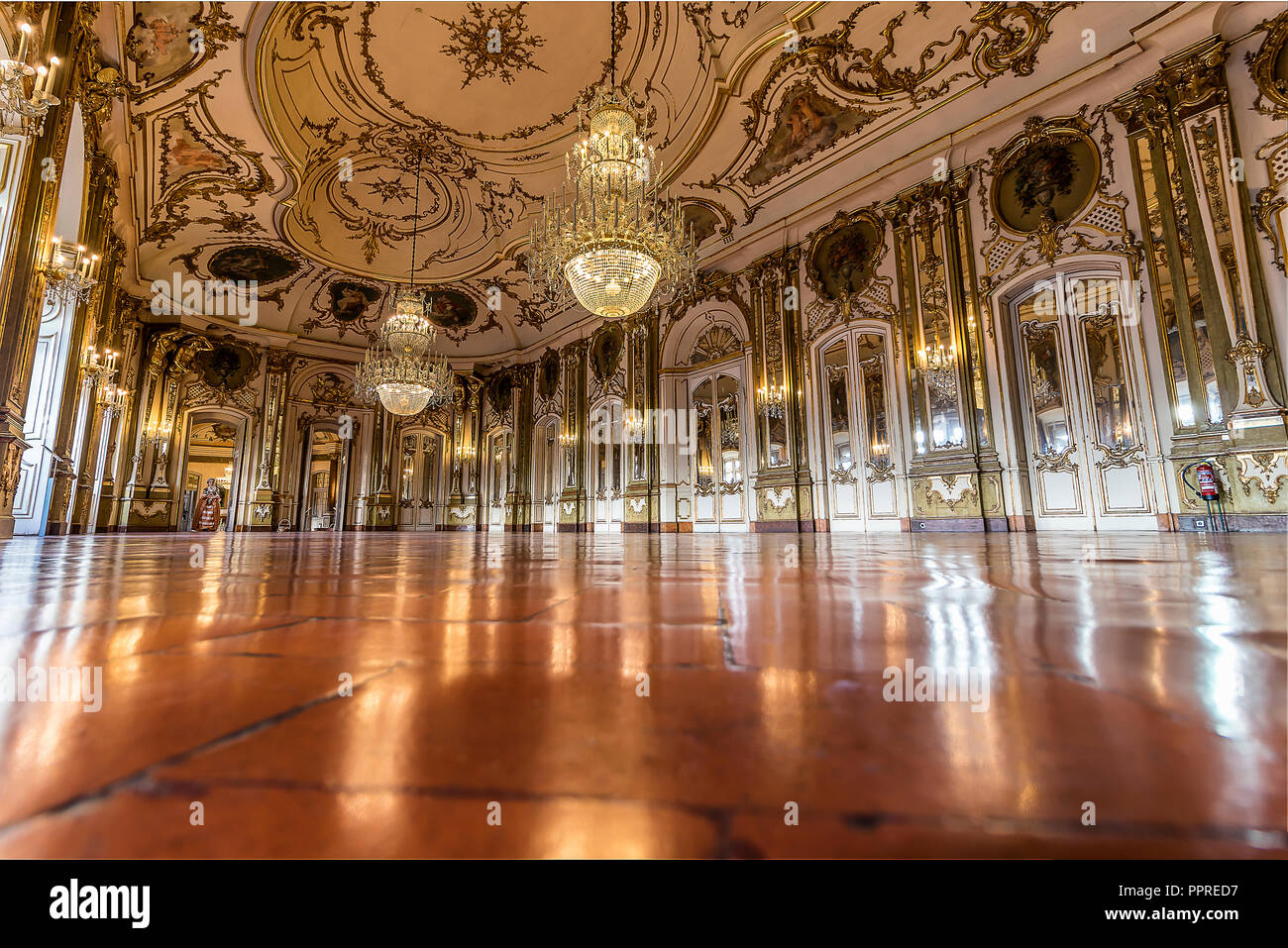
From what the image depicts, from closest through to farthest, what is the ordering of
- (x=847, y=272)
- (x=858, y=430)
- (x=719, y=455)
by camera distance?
(x=858, y=430)
(x=847, y=272)
(x=719, y=455)

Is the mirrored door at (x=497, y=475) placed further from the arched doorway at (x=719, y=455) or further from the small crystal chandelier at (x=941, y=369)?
the small crystal chandelier at (x=941, y=369)

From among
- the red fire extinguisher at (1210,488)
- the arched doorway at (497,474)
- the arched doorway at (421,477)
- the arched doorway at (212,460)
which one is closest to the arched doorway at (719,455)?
the red fire extinguisher at (1210,488)

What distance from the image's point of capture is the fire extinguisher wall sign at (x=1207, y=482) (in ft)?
15.8

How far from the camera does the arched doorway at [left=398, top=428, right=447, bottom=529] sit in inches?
614

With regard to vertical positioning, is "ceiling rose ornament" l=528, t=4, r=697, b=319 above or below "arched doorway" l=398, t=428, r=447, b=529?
above

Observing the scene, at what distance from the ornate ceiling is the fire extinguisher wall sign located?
4.52 metres

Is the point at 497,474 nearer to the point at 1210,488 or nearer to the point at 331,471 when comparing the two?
the point at 331,471

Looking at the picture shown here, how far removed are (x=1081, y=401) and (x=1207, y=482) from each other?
1482 mm

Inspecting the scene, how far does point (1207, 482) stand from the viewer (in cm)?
486

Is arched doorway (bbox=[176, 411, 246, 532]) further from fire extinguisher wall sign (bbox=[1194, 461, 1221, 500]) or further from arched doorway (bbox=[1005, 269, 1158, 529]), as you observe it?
fire extinguisher wall sign (bbox=[1194, 461, 1221, 500])

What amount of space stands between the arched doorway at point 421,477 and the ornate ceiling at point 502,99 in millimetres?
6109

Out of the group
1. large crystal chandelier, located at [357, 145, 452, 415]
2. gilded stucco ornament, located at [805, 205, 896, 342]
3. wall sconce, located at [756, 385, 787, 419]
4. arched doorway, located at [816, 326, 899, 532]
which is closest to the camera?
arched doorway, located at [816, 326, 899, 532]

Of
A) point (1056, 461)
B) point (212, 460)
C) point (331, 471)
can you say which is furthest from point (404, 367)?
point (212, 460)

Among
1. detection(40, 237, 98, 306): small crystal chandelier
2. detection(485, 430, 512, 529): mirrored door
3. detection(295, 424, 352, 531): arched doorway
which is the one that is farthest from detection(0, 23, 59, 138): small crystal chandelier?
detection(295, 424, 352, 531): arched doorway
